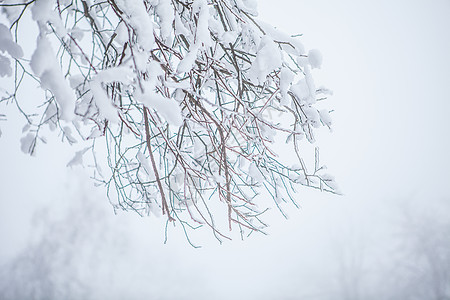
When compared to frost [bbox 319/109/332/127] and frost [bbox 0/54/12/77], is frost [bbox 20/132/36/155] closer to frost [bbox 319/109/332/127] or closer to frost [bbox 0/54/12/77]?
frost [bbox 0/54/12/77]

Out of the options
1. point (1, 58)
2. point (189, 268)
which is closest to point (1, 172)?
point (189, 268)

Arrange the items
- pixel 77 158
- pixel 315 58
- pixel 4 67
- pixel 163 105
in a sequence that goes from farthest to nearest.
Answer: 1. pixel 77 158
2. pixel 4 67
3. pixel 315 58
4. pixel 163 105

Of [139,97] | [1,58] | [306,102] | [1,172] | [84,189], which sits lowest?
[139,97]

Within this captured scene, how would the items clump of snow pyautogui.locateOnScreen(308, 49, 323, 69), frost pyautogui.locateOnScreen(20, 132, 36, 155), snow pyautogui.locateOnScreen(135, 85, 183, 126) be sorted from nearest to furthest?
snow pyautogui.locateOnScreen(135, 85, 183, 126) < clump of snow pyautogui.locateOnScreen(308, 49, 323, 69) < frost pyautogui.locateOnScreen(20, 132, 36, 155)

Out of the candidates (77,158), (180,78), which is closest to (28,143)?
(77,158)

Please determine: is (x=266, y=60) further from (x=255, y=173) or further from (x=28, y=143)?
(x=28, y=143)

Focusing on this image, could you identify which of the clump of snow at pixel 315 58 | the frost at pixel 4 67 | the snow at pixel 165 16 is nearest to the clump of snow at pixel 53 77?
the snow at pixel 165 16

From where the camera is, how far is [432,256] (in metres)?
11.1

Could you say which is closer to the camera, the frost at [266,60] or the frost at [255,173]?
the frost at [266,60]

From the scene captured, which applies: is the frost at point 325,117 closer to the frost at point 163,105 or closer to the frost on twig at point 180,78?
the frost on twig at point 180,78

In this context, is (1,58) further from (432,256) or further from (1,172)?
(1,172)

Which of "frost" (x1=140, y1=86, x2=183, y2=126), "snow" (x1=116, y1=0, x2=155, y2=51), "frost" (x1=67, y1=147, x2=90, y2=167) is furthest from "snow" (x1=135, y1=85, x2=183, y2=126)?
"frost" (x1=67, y1=147, x2=90, y2=167)

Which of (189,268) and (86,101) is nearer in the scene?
(86,101)

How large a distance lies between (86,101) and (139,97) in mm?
569
